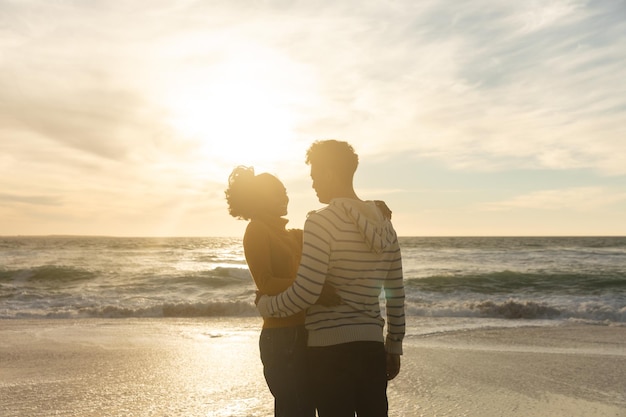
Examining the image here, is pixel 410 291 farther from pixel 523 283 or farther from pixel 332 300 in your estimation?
pixel 332 300

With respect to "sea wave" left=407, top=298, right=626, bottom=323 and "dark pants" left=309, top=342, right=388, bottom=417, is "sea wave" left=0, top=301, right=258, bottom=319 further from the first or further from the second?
"dark pants" left=309, top=342, right=388, bottom=417

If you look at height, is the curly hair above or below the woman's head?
above

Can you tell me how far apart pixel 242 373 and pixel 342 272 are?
4.88 metres

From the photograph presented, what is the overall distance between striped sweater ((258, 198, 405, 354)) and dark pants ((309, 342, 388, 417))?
0.16 ft

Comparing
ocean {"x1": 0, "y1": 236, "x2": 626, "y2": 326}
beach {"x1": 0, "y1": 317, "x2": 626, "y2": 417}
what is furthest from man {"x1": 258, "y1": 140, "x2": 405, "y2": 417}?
ocean {"x1": 0, "y1": 236, "x2": 626, "y2": 326}

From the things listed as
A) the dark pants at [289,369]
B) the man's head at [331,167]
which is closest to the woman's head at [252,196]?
the man's head at [331,167]

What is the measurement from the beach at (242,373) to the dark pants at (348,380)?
120 inches

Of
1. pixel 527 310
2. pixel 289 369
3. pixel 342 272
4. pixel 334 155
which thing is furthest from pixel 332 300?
pixel 527 310

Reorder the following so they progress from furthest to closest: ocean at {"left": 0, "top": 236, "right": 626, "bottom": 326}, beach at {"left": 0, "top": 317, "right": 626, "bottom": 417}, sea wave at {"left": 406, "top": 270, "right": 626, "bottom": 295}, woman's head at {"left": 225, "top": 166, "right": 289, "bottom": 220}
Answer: sea wave at {"left": 406, "top": 270, "right": 626, "bottom": 295}
ocean at {"left": 0, "top": 236, "right": 626, "bottom": 326}
beach at {"left": 0, "top": 317, "right": 626, "bottom": 417}
woman's head at {"left": 225, "top": 166, "right": 289, "bottom": 220}

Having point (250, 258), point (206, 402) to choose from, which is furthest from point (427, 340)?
point (250, 258)

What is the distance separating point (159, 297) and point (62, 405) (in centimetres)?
1445

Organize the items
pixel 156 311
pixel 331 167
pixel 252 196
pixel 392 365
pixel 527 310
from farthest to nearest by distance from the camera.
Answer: pixel 527 310, pixel 156 311, pixel 252 196, pixel 392 365, pixel 331 167

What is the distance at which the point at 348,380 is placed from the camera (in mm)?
2539

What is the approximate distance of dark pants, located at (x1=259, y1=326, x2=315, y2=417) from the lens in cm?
287
